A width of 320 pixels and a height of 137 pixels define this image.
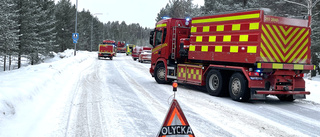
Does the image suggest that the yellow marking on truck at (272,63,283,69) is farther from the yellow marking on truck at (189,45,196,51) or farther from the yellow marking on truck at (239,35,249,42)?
the yellow marking on truck at (189,45,196,51)

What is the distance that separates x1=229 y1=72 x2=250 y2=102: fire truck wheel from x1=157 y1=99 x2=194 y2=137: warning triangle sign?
18.5ft

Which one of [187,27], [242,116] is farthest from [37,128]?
[187,27]

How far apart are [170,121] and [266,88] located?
20.3ft

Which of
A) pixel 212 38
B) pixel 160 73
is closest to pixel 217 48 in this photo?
pixel 212 38

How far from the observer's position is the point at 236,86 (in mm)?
9984

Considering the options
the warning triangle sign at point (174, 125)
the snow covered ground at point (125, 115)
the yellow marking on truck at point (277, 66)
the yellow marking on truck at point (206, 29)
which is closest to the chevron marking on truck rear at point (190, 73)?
the yellow marking on truck at point (206, 29)

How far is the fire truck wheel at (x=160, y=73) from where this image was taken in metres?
14.5

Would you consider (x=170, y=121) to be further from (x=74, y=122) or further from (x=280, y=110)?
(x=280, y=110)

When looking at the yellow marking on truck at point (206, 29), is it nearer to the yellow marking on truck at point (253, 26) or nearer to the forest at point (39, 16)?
the forest at point (39, 16)

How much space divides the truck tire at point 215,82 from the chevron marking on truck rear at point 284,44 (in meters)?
1.93

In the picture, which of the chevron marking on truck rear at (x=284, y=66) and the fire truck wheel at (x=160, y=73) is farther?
the fire truck wheel at (x=160, y=73)

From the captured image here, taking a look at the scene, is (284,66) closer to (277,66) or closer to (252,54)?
(277,66)

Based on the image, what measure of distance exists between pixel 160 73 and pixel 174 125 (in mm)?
10481

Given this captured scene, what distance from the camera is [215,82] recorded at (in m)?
11.1
